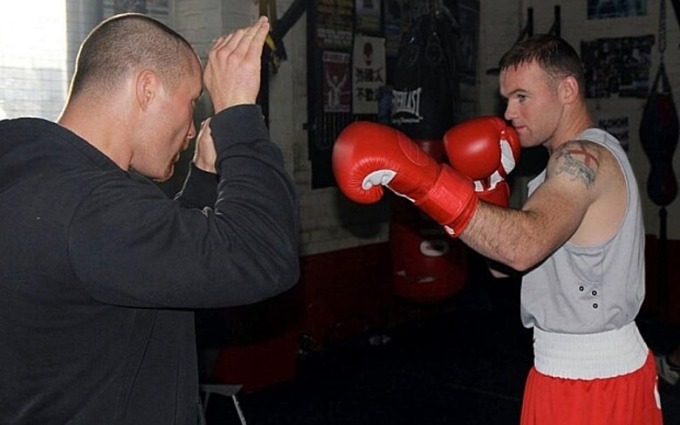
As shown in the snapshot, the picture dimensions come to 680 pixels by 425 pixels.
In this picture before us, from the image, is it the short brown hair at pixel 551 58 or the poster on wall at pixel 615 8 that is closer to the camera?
the short brown hair at pixel 551 58

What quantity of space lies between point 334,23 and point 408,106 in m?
0.73

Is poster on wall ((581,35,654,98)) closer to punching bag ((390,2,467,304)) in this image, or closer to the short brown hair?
punching bag ((390,2,467,304))

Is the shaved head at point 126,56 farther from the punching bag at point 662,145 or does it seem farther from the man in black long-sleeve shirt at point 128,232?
the punching bag at point 662,145

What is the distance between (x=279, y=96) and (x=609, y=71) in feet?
8.75

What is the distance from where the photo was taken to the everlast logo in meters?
4.67

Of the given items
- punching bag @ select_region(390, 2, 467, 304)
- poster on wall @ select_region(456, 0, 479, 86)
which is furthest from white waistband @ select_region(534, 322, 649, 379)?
poster on wall @ select_region(456, 0, 479, 86)

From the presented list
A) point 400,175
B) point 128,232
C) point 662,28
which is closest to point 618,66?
point 662,28

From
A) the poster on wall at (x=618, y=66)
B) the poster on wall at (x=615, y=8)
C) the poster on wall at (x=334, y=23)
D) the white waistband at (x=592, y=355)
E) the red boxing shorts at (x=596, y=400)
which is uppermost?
the poster on wall at (x=615, y=8)

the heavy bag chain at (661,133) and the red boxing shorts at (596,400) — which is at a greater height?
the heavy bag chain at (661,133)

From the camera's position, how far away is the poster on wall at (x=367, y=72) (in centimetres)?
522

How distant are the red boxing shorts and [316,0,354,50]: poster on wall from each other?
3.17 m

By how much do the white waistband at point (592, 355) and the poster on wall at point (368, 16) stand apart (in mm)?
3425

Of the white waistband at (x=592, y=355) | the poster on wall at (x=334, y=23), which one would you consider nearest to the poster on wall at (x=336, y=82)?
the poster on wall at (x=334, y=23)

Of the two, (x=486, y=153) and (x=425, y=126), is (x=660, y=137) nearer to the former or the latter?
(x=425, y=126)
